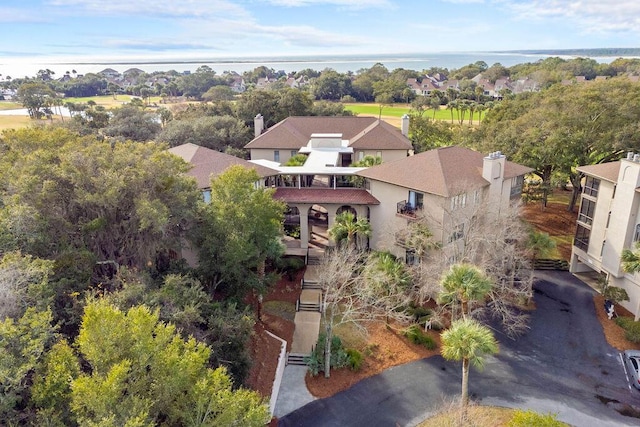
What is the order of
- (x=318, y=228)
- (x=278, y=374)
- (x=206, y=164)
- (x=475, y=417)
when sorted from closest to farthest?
(x=475, y=417)
(x=278, y=374)
(x=206, y=164)
(x=318, y=228)

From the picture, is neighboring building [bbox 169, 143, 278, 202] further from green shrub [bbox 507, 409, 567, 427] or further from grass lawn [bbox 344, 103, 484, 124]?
grass lawn [bbox 344, 103, 484, 124]

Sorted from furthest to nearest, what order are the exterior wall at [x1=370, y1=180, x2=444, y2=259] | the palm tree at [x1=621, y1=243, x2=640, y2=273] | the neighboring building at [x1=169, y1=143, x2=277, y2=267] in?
1. the neighboring building at [x1=169, y1=143, x2=277, y2=267]
2. the exterior wall at [x1=370, y1=180, x2=444, y2=259]
3. the palm tree at [x1=621, y1=243, x2=640, y2=273]

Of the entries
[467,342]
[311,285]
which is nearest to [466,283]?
[467,342]

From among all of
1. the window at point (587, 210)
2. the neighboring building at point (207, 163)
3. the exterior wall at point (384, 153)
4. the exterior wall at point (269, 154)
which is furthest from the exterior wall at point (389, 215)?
the exterior wall at point (269, 154)

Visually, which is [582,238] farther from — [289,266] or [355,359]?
[289,266]

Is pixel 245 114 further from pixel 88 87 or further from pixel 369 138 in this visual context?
pixel 88 87

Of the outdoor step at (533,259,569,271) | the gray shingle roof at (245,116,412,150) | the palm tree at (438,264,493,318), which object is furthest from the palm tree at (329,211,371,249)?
the gray shingle roof at (245,116,412,150)

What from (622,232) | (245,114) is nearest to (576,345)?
(622,232)

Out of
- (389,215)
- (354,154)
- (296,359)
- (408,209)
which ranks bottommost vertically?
(296,359)
